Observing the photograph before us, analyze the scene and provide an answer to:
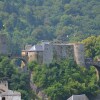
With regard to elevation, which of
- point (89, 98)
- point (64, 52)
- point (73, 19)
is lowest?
point (89, 98)

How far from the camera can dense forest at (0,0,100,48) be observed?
4547 inches

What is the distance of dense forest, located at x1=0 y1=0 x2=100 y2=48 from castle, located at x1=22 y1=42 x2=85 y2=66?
29840 millimetres

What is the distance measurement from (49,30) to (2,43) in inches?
2159

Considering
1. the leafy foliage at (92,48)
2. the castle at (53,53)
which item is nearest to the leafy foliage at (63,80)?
the castle at (53,53)

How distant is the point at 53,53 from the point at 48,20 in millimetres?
66094

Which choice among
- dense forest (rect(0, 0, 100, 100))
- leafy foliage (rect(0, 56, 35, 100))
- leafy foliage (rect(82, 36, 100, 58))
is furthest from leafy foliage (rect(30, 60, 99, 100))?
leafy foliage (rect(82, 36, 100, 58))

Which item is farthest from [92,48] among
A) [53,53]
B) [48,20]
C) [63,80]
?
[48,20]

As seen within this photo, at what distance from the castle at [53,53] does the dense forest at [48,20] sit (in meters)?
29.8

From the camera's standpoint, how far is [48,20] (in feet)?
445

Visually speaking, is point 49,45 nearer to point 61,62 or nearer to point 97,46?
point 61,62

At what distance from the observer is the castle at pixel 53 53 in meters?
68.9

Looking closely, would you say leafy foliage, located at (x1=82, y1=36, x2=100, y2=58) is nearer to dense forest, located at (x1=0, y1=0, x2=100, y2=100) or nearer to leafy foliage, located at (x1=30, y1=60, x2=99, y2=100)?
dense forest, located at (x1=0, y1=0, x2=100, y2=100)

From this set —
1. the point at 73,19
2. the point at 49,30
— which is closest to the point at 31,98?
the point at 49,30

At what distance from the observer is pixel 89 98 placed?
A: 67500mm
